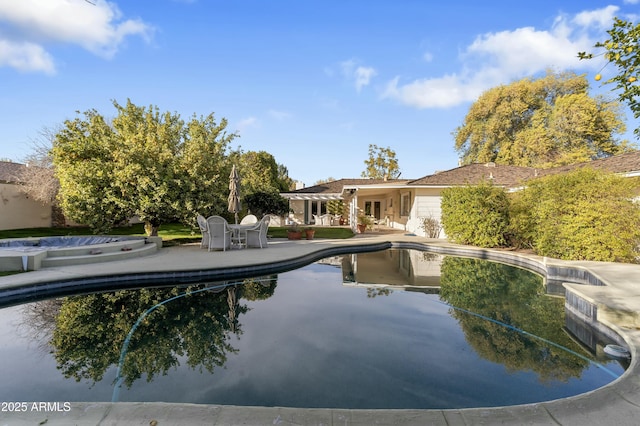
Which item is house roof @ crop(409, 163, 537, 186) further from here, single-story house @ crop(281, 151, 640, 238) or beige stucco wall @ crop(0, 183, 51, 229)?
beige stucco wall @ crop(0, 183, 51, 229)

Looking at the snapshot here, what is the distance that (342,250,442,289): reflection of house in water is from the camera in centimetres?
840

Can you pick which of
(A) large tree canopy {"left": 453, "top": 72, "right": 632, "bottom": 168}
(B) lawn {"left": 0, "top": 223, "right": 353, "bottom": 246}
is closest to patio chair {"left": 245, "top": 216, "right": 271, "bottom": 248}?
(B) lawn {"left": 0, "top": 223, "right": 353, "bottom": 246}

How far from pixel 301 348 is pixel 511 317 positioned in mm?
3907

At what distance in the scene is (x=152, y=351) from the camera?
14.5 ft

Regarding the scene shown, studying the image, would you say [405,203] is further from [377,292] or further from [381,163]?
[381,163]

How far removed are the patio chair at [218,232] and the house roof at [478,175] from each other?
10.4m

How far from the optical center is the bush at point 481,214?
12727mm

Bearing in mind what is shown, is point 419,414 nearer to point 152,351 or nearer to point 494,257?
point 152,351

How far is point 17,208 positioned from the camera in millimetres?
18266

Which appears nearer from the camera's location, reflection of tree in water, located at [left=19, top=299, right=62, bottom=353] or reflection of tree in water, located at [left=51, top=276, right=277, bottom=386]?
reflection of tree in water, located at [left=51, top=276, right=277, bottom=386]

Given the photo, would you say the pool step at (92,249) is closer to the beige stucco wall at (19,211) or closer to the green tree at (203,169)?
the green tree at (203,169)

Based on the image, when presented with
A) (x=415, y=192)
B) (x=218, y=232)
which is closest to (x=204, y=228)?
(x=218, y=232)

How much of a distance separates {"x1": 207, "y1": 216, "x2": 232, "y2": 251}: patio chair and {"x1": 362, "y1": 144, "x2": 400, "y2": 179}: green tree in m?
30.9

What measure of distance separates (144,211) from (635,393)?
41.9ft
